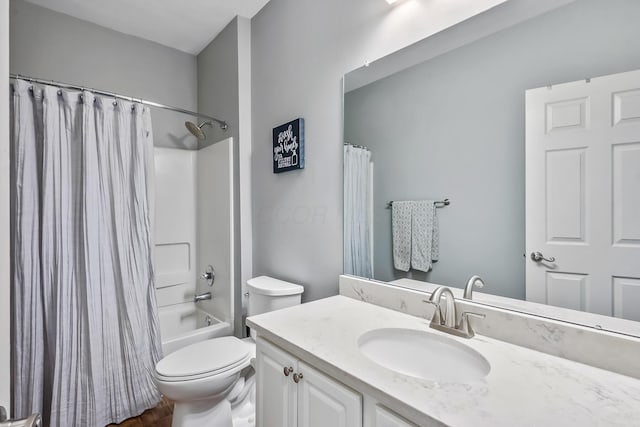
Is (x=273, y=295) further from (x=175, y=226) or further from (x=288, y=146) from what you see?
(x=175, y=226)

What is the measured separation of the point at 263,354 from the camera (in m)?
1.12

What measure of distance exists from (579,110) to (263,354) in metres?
1.30

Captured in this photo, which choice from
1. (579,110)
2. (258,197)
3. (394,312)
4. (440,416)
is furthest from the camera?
(258,197)

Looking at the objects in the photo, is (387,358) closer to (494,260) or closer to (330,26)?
(494,260)

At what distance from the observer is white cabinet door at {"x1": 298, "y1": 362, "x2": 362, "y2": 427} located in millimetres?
783

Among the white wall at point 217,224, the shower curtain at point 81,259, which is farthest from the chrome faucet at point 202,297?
the shower curtain at point 81,259

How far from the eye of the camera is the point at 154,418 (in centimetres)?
181

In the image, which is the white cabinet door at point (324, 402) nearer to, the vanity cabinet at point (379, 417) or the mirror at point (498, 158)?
the vanity cabinet at point (379, 417)

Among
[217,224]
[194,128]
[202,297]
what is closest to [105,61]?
[194,128]

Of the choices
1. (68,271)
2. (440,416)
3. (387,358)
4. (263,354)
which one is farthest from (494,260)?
(68,271)

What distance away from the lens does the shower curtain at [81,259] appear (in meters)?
1.55

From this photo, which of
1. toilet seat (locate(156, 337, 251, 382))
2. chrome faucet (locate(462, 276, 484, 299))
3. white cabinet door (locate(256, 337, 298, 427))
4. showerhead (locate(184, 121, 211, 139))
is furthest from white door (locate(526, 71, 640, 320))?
showerhead (locate(184, 121, 211, 139))

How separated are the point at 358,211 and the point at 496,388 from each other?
92 centimetres
